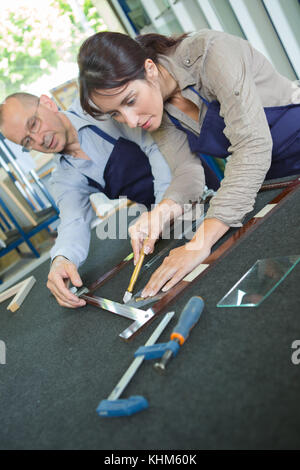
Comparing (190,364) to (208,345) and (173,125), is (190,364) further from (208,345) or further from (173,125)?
(173,125)

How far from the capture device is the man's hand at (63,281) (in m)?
1.13

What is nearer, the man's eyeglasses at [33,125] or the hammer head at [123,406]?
the hammer head at [123,406]

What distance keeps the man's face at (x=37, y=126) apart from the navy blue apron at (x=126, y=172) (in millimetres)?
151

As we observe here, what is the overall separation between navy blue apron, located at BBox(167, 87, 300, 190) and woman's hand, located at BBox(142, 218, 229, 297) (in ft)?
1.12

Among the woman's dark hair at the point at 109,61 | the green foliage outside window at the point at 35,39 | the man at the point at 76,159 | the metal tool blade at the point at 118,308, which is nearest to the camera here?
the metal tool blade at the point at 118,308

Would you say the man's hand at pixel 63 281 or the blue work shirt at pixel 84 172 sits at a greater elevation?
the blue work shirt at pixel 84 172

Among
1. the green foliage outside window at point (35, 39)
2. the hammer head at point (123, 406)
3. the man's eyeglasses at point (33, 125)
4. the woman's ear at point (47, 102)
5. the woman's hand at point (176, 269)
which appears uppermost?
the green foliage outside window at point (35, 39)

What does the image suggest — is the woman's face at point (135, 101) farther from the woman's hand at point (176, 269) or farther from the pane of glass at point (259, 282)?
the pane of glass at point (259, 282)

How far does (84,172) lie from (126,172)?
Result: 195mm

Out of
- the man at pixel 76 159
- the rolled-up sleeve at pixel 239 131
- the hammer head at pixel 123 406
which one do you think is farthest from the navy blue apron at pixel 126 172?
the hammer head at pixel 123 406

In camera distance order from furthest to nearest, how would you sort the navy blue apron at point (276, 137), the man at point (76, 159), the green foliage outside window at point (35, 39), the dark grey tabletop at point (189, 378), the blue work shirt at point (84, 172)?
the green foliage outside window at point (35, 39) < the blue work shirt at point (84, 172) < the man at point (76, 159) < the navy blue apron at point (276, 137) < the dark grey tabletop at point (189, 378)

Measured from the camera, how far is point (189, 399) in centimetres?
55

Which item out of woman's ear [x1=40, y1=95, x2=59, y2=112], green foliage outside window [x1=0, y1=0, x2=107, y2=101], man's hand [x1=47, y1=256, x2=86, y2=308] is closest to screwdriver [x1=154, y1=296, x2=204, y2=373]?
man's hand [x1=47, y1=256, x2=86, y2=308]

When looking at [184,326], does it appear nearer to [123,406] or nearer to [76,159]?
[123,406]
